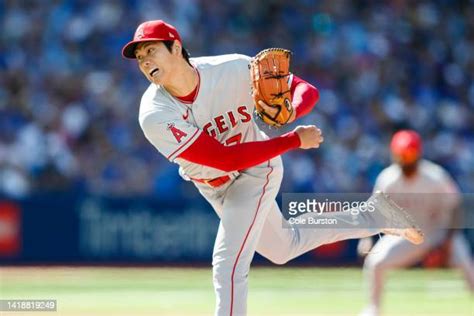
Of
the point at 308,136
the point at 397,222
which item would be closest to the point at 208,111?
the point at 308,136

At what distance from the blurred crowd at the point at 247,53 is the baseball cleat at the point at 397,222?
296 inches

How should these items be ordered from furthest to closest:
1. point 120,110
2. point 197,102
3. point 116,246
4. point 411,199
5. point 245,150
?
point 120,110
point 116,246
point 411,199
point 197,102
point 245,150

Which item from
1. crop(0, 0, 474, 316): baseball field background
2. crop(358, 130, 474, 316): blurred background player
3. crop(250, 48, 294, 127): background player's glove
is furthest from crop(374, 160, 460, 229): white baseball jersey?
crop(250, 48, 294, 127): background player's glove

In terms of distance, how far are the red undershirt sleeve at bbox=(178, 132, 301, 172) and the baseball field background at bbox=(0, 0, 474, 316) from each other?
6.15 meters

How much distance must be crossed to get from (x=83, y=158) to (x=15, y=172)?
3.18 ft

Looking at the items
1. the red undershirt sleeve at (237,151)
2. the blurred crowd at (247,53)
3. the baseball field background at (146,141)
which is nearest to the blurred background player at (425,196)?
the baseball field background at (146,141)

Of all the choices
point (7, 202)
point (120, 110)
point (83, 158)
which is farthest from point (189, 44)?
point (7, 202)

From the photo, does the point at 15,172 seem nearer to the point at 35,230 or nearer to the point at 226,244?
the point at 35,230

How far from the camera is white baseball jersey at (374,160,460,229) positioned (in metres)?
9.49

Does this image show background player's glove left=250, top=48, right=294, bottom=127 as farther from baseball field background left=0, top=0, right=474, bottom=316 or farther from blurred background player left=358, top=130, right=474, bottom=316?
baseball field background left=0, top=0, right=474, bottom=316

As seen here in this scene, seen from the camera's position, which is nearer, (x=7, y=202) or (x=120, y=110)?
(x=7, y=202)

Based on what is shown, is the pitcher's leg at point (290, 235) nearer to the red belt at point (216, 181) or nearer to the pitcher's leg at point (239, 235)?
the pitcher's leg at point (239, 235)

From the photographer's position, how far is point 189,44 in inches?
636

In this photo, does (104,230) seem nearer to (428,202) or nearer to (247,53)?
(247,53)
